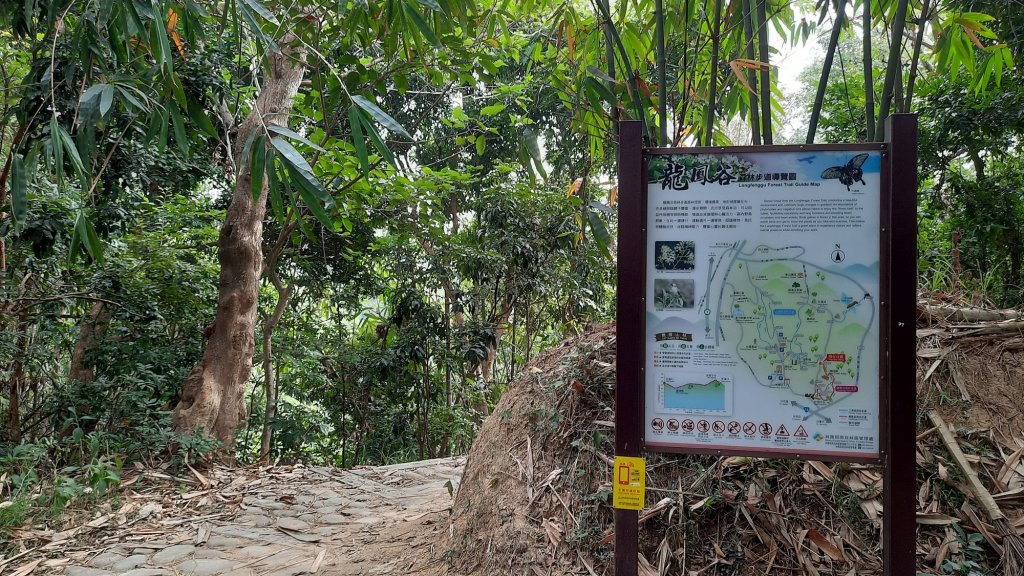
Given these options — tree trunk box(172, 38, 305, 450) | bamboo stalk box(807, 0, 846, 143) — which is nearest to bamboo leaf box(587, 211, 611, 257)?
bamboo stalk box(807, 0, 846, 143)

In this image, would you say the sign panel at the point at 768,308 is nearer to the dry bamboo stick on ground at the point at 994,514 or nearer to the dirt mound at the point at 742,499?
the dirt mound at the point at 742,499

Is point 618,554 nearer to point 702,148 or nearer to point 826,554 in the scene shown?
point 826,554

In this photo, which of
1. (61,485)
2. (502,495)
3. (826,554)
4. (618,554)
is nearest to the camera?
(618,554)

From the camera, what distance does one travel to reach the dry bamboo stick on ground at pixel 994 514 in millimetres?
2301

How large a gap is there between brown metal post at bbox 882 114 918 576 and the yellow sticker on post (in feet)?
2.43

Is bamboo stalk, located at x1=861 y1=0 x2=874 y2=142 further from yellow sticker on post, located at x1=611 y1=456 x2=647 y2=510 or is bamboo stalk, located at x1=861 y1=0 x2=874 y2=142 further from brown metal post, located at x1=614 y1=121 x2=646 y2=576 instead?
yellow sticker on post, located at x1=611 y1=456 x2=647 y2=510

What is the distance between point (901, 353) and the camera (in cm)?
194

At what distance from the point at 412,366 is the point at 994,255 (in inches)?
238

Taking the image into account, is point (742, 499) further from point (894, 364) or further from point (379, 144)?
point (379, 144)

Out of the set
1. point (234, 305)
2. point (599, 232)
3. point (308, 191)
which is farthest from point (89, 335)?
point (599, 232)

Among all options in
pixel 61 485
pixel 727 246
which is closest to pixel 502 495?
pixel 727 246

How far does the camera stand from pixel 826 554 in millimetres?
2426

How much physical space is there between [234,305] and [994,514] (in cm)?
553

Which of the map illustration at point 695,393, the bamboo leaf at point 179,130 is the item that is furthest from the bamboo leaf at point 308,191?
the map illustration at point 695,393
